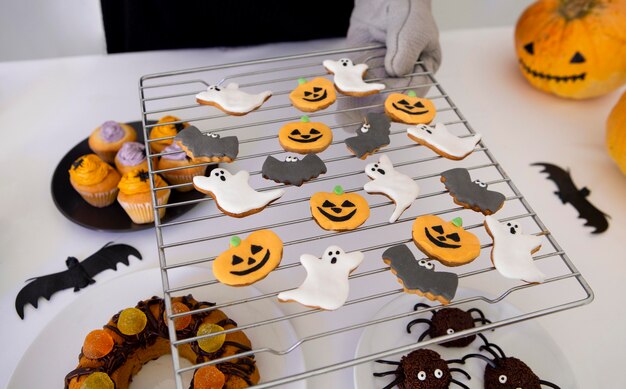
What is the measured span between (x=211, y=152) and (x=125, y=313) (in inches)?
11.6

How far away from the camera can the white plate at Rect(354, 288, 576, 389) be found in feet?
2.78

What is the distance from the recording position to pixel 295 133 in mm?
965

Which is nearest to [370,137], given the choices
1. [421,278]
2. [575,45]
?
[421,278]

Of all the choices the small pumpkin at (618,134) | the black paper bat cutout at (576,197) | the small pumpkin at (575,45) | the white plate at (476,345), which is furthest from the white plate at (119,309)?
the small pumpkin at (575,45)

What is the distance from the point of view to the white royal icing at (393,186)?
2.82 feet

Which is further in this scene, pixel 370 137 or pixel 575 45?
pixel 575 45

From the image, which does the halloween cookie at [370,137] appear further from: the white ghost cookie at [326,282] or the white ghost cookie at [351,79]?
the white ghost cookie at [326,282]

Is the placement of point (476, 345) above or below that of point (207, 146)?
below

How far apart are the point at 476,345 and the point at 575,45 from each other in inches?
31.1

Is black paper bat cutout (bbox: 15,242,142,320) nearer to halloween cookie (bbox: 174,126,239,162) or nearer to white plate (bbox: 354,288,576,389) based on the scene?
halloween cookie (bbox: 174,126,239,162)

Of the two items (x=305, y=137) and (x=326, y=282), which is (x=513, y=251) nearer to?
(x=326, y=282)

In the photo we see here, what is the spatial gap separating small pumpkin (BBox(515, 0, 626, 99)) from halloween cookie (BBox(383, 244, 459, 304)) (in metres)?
0.81

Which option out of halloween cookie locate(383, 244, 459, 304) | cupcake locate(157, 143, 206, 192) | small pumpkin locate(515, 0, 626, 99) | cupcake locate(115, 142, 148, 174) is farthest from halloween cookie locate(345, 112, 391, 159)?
small pumpkin locate(515, 0, 626, 99)

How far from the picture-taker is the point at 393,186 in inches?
34.8
